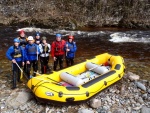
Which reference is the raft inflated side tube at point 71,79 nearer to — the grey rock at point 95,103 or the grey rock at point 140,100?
the grey rock at point 95,103

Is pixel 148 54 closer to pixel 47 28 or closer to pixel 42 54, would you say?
pixel 42 54

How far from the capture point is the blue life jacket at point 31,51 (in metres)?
6.87

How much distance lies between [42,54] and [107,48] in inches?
276

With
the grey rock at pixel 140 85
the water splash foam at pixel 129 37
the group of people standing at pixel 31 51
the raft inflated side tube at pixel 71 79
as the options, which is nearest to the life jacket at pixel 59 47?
the group of people standing at pixel 31 51

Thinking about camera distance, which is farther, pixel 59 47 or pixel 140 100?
pixel 59 47

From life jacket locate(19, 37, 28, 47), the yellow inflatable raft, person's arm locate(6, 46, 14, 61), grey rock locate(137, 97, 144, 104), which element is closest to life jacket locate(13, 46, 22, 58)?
person's arm locate(6, 46, 14, 61)

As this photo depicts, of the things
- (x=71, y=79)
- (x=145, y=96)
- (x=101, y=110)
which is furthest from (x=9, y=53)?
(x=145, y=96)

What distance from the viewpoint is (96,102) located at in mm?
6102

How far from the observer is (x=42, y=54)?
7.37 m

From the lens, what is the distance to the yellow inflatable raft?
577 cm

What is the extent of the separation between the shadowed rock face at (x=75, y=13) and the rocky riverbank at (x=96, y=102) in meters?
13.8

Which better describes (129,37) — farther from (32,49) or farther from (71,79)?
(32,49)

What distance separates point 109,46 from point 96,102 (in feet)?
27.4

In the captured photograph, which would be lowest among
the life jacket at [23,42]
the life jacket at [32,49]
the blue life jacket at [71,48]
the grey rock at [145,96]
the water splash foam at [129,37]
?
the water splash foam at [129,37]
